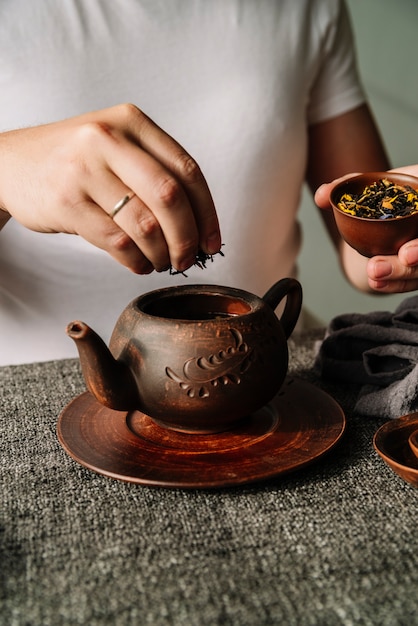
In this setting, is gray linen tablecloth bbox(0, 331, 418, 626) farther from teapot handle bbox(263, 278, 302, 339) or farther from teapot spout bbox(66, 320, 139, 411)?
teapot handle bbox(263, 278, 302, 339)

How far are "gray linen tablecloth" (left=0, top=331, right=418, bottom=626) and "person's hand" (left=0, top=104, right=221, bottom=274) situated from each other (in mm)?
255

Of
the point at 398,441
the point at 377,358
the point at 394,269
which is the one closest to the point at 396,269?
the point at 394,269

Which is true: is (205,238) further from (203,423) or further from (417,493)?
(417,493)

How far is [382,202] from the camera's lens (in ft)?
2.86

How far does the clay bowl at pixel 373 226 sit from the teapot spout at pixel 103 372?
348 mm

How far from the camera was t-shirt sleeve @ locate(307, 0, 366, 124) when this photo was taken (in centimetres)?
141

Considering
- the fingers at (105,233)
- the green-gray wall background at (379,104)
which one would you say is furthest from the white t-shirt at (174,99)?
the green-gray wall background at (379,104)

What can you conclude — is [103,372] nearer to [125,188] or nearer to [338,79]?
[125,188]

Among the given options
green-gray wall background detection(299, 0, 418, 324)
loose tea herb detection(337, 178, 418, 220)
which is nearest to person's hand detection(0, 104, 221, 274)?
loose tea herb detection(337, 178, 418, 220)

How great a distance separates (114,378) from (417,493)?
33cm

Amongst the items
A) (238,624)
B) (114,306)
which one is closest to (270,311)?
(238,624)

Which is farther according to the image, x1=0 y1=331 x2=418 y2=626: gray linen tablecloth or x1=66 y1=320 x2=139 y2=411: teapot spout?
x1=66 y1=320 x2=139 y2=411: teapot spout

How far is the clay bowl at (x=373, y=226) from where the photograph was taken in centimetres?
83

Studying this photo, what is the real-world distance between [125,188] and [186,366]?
0.20m
